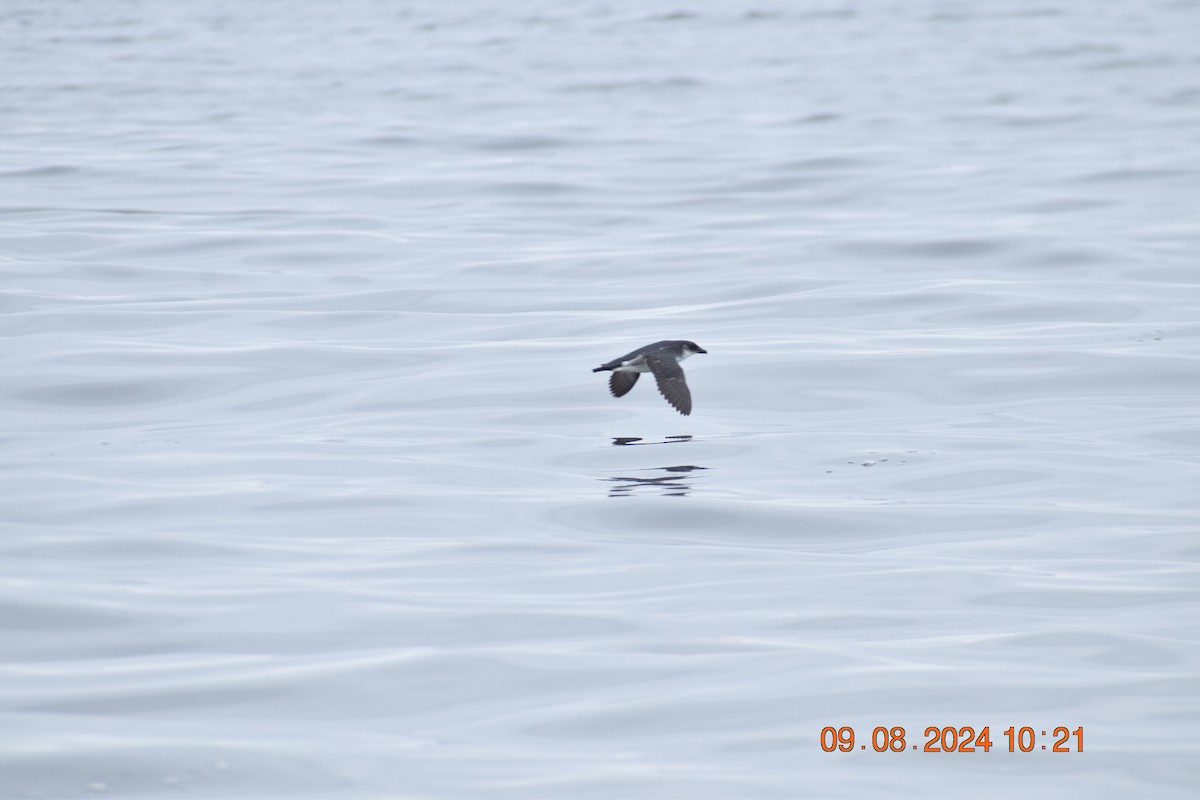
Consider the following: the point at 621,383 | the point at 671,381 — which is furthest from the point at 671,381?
the point at 621,383

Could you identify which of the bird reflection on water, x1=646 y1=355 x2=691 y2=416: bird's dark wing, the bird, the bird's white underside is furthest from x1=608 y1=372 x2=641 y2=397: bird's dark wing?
the bird reflection on water

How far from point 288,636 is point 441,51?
115 ft

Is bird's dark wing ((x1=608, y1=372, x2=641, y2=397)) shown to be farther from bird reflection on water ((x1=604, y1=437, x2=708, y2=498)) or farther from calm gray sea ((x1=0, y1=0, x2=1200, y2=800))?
bird reflection on water ((x1=604, y1=437, x2=708, y2=498))

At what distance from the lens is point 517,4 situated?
5103 cm

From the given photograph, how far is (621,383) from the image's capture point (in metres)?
11.7

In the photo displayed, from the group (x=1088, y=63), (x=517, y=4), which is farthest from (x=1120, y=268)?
(x=517, y=4)

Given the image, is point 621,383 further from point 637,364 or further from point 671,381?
point 671,381
